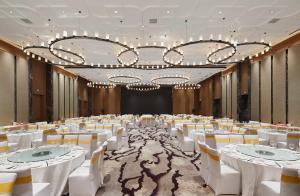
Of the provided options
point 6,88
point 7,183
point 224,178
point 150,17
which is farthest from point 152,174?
point 6,88

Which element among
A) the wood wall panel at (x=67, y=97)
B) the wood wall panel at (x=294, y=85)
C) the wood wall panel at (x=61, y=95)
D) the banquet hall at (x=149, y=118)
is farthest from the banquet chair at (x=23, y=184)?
the wood wall panel at (x=67, y=97)

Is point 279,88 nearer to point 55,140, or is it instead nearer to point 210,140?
point 210,140

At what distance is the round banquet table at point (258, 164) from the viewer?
303cm

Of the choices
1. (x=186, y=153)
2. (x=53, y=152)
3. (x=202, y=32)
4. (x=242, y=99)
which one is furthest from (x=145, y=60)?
(x=53, y=152)

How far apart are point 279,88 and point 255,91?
7.95ft

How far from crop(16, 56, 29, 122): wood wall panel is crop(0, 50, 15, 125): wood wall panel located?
44 cm

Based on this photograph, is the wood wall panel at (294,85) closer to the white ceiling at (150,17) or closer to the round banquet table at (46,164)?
the white ceiling at (150,17)

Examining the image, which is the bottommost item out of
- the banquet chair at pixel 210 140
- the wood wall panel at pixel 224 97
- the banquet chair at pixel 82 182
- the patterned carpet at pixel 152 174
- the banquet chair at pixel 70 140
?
the patterned carpet at pixel 152 174

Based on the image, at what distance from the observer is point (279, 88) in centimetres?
1034

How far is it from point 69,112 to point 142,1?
13857 mm

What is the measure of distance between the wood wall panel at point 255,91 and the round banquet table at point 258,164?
9.76 meters

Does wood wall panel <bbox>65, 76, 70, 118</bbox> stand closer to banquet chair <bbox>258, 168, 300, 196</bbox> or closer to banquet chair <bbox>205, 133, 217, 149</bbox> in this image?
banquet chair <bbox>205, 133, 217, 149</bbox>

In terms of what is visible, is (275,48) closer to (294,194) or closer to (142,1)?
(142,1)

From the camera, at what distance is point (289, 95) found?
31.3ft
